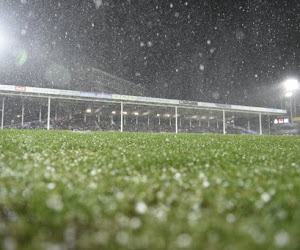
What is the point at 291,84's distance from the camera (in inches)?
2402

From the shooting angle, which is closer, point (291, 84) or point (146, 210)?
point (146, 210)

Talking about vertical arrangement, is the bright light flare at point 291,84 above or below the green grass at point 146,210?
above

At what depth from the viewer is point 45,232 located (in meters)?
1.69

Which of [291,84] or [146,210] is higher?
[291,84]

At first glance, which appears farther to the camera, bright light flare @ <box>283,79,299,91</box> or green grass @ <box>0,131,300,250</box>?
bright light flare @ <box>283,79,299,91</box>

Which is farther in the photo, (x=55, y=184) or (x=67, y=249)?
(x=55, y=184)

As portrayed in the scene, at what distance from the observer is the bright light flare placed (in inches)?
2375

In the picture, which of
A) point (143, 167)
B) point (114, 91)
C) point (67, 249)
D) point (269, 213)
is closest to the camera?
point (67, 249)

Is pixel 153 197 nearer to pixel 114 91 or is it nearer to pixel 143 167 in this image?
pixel 143 167

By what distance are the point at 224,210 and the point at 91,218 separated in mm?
1389

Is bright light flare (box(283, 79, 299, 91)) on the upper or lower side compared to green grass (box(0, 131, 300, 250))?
upper

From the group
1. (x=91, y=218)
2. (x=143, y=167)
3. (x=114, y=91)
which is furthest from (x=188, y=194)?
(x=114, y=91)

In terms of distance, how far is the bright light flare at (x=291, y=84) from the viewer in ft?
198

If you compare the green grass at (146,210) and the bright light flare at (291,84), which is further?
the bright light flare at (291,84)
